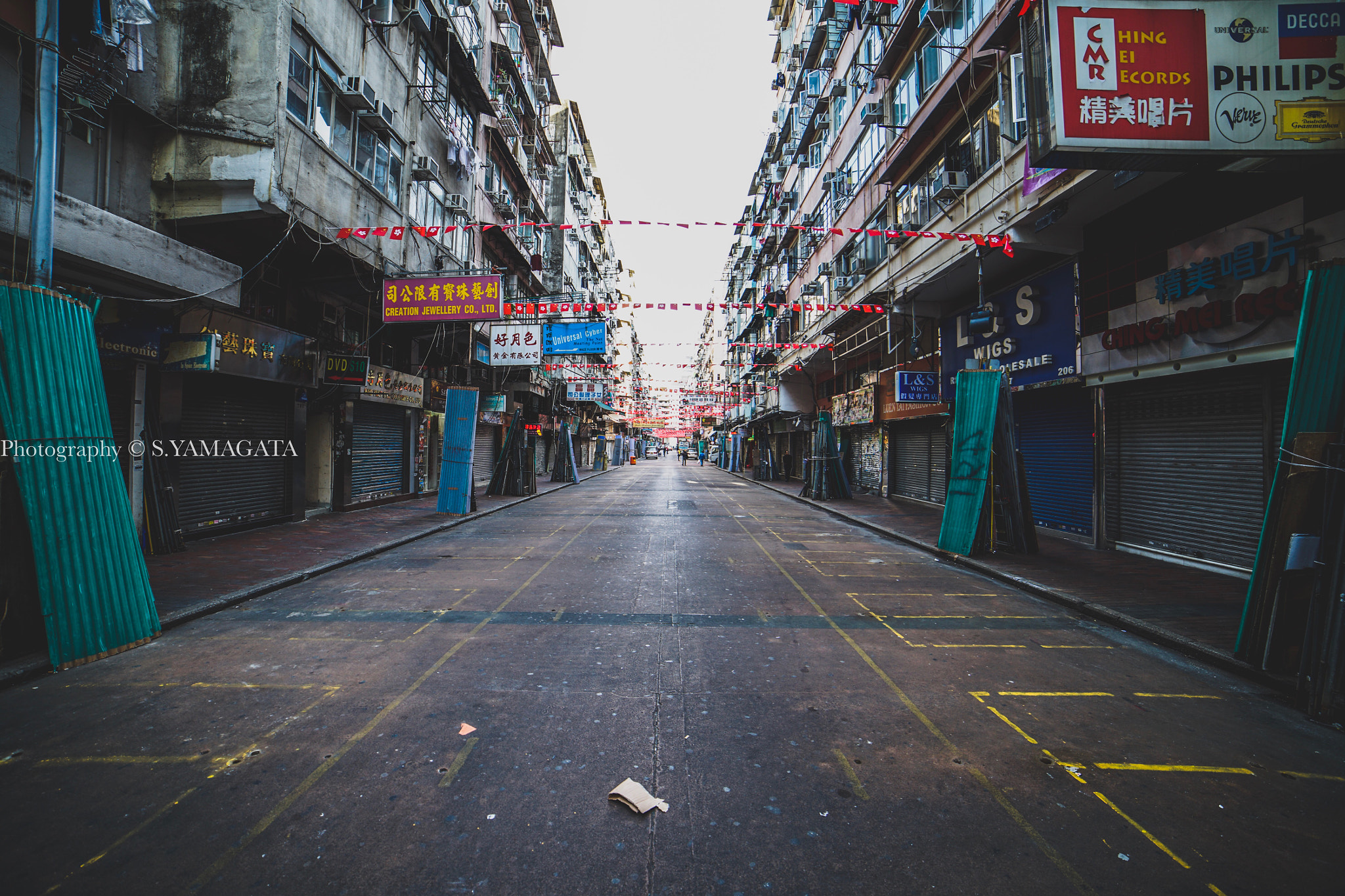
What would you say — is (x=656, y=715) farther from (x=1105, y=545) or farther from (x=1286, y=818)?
(x=1105, y=545)

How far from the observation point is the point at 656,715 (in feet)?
13.0

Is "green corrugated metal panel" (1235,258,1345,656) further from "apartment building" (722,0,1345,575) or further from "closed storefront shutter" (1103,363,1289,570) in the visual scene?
"closed storefront shutter" (1103,363,1289,570)

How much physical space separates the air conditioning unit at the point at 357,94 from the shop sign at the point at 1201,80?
43.1ft

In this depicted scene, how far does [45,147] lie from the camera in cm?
594

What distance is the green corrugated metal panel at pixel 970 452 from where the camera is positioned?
9719mm

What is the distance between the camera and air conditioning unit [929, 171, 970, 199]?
13.5 metres

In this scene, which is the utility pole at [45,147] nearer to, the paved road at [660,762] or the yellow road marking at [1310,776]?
the paved road at [660,762]

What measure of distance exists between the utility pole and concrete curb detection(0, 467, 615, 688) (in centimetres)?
347

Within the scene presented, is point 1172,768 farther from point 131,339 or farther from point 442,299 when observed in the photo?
point 442,299

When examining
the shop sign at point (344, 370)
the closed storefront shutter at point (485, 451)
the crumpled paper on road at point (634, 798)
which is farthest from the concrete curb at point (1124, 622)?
the closed storefront shutter at point (485, 451)

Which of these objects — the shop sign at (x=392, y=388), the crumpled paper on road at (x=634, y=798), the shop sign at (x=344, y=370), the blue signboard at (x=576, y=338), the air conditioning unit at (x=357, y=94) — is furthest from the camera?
the blue signboard at (x=576, y=338)

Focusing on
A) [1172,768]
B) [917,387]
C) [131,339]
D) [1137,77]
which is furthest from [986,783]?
[917,387]

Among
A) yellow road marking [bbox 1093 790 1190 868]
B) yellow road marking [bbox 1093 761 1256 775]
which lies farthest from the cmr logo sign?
yellow road marking [bbox 1093 790 1190 868]

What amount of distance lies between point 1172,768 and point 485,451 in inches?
1000
